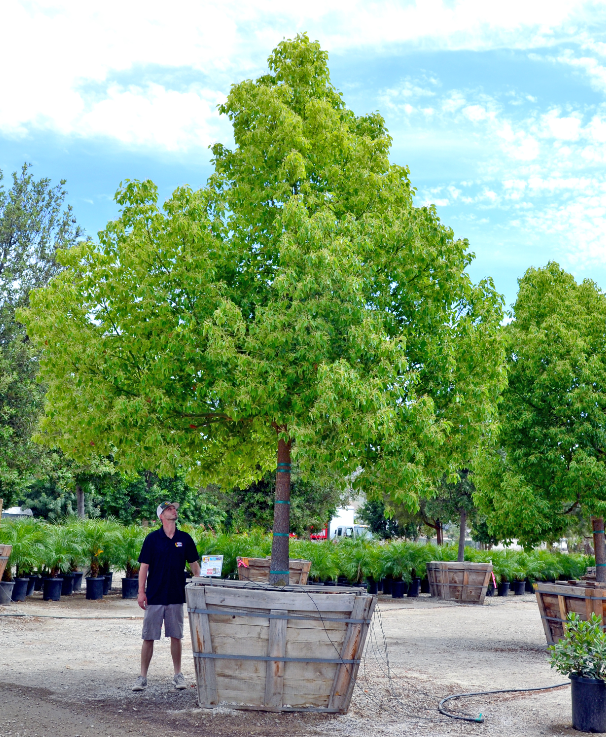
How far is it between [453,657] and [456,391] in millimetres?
4835

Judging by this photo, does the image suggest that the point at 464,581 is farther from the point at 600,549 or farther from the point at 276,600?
the point at 276,600

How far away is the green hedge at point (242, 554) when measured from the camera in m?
16.9

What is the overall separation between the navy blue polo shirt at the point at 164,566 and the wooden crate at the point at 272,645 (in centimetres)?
105

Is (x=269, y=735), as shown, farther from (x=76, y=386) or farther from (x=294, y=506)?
(x=294, y=506)

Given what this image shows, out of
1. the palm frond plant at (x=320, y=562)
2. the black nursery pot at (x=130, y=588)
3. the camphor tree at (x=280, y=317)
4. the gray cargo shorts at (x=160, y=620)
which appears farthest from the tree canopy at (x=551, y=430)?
the black nursery pot at (x=130, y=588)

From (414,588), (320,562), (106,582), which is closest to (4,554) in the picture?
(106,582)

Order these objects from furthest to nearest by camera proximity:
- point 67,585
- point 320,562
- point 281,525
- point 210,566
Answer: point 320,562, point 67,585, point 210,566, point 281,525

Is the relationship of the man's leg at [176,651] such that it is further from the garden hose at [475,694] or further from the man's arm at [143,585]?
the garden hose at [475,694]

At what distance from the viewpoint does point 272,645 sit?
268 inches

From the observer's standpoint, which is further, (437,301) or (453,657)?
(453,657)

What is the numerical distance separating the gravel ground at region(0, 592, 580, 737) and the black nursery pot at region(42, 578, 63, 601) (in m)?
2.11

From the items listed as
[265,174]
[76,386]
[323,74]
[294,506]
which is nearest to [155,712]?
[76,386]

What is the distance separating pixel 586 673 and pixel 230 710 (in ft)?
11.3

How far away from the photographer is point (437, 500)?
36000mm
